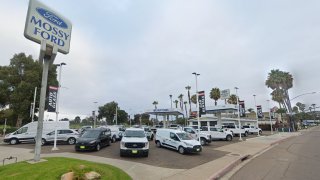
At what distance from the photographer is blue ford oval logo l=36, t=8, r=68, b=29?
35.6 feet

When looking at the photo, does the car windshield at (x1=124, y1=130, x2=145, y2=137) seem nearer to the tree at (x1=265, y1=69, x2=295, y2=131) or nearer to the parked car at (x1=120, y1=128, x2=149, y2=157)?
the parked car at (x1=120, y1=128, x2=149, y2=157)

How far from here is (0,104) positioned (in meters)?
47.4

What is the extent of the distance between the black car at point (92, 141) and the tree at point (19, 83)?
30.5m

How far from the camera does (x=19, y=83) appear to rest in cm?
4525

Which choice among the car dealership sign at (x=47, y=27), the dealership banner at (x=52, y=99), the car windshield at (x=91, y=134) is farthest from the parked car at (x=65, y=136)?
the car dealership sign at (x=47, y=27)

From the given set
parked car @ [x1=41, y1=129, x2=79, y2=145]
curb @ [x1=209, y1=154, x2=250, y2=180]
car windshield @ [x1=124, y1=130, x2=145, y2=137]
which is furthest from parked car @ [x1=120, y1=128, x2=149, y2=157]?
parked car @ [x1=41, y1=129, x2=79, y2=145]

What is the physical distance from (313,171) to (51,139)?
23090 millimetres

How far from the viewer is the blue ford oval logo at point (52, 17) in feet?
35.6

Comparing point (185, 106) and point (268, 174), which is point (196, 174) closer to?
point (268, 174)

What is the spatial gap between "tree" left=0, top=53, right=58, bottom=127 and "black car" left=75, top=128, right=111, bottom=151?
3050 centimetres

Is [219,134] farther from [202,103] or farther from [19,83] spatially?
[19,83]

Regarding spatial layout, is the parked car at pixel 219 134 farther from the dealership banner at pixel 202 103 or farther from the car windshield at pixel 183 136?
the car windshield at pixel 183 136

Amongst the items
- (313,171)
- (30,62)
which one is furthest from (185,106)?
(313,171)

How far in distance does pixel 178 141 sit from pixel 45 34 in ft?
41.4
